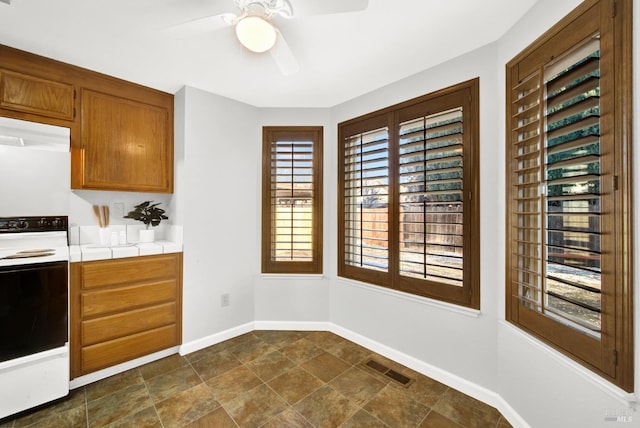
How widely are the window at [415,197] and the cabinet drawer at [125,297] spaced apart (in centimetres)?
171

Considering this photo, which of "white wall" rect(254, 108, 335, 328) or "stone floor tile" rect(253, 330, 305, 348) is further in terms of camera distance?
"white wall" rect(254, 108, 335, 328)

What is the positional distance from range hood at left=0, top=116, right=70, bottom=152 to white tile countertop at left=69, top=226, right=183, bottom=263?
71cm

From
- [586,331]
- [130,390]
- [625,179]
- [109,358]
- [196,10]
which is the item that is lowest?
[130,390]

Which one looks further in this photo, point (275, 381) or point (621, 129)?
point (275, 381)

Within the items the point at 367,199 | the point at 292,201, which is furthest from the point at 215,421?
the point at 367,199

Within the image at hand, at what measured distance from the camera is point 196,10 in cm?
152

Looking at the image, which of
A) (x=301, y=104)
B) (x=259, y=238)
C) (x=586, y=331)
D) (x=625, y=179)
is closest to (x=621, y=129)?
(x=625, y=179)

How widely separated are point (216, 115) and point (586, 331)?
313 centimetres

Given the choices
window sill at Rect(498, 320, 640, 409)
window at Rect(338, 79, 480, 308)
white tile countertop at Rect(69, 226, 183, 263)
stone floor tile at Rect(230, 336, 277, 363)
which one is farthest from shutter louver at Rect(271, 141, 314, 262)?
window sill at Rect(498, 320, 640, 409)

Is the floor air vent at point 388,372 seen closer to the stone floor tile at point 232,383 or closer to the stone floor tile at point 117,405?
the stone floor tile at point 232,383

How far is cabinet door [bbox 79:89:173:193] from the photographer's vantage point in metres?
2.21

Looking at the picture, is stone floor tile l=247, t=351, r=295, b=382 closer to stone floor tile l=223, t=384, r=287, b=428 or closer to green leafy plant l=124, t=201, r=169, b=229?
stone floor tile l=223, t=384, r=287, b=428

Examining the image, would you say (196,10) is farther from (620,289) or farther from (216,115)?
(620,289)

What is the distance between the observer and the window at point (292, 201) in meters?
2.98
